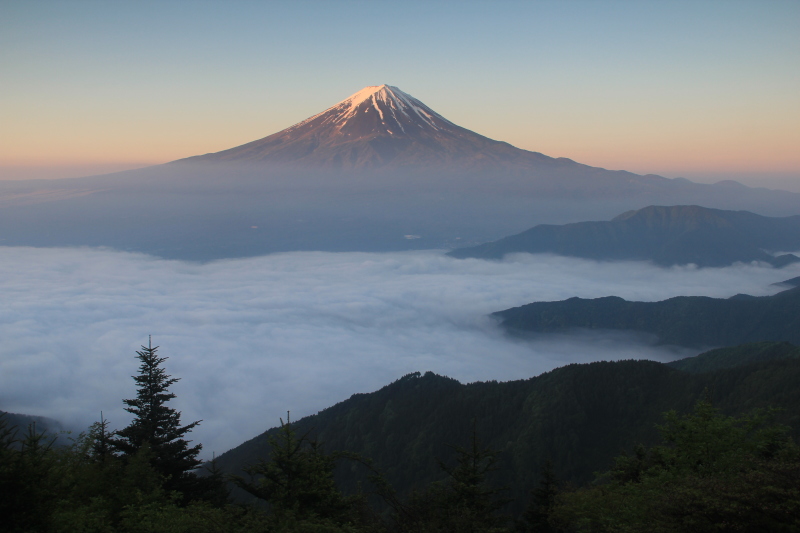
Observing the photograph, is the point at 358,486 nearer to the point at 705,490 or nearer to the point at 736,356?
the point at 705,490

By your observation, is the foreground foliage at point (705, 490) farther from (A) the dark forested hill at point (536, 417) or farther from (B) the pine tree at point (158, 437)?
(A) the dark forested hill at point (536, 417)

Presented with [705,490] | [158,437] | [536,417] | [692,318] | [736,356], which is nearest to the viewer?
[705,490]

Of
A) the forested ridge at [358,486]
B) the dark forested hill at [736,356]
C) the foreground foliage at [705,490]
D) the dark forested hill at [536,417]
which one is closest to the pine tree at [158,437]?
the forested ridge at [358,486]

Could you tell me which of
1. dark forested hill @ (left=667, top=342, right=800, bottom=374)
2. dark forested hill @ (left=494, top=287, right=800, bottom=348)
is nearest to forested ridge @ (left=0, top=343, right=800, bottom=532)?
dark forested hill @ (left=667, top=342, right=800, bottom=374)

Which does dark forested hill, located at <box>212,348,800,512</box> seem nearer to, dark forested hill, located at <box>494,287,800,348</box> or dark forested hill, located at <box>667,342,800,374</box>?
dark forested hill, located at <box>667,342,800,374</box>

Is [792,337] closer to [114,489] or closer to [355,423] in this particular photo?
[355,423]

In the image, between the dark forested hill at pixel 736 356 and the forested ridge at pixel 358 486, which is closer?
the forested ridge at pixel 358 486

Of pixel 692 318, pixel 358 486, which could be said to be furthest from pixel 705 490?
pixel 692 318
